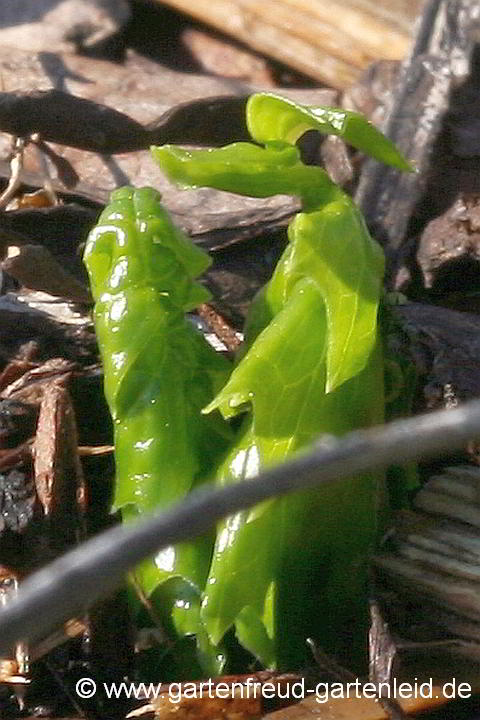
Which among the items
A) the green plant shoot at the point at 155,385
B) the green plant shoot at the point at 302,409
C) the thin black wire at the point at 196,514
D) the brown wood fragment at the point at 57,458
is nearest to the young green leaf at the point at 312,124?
the green plant shoot at the point at 302,409

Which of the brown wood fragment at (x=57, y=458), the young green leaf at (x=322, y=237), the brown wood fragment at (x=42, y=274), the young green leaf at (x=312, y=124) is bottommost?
the brown wood fragment at (x=57, y=458)

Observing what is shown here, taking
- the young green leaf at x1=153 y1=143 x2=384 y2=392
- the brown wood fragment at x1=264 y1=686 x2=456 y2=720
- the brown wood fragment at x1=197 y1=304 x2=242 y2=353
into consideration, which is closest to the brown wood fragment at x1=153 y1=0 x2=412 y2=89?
the brown wood fragment at x1=197 y1=304 x2=242 y2=353

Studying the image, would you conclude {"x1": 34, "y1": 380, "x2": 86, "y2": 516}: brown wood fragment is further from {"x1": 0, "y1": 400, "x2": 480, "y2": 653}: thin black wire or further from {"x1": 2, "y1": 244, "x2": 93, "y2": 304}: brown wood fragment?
{"x1": 0, "y1": 400, "x2": 480, "y2": 653}: thin black wire

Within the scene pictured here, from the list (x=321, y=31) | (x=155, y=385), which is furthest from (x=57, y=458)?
(x=321, y=31)

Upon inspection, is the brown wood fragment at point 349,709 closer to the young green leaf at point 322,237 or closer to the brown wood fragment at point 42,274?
the young green leaf at point 322,237

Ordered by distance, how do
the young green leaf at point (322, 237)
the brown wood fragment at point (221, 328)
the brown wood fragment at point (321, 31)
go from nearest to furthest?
the young green leaf at point (322, 237) → the brown wood fragment at point (221, 328) → the brown wood fragment at point (321, 31)
